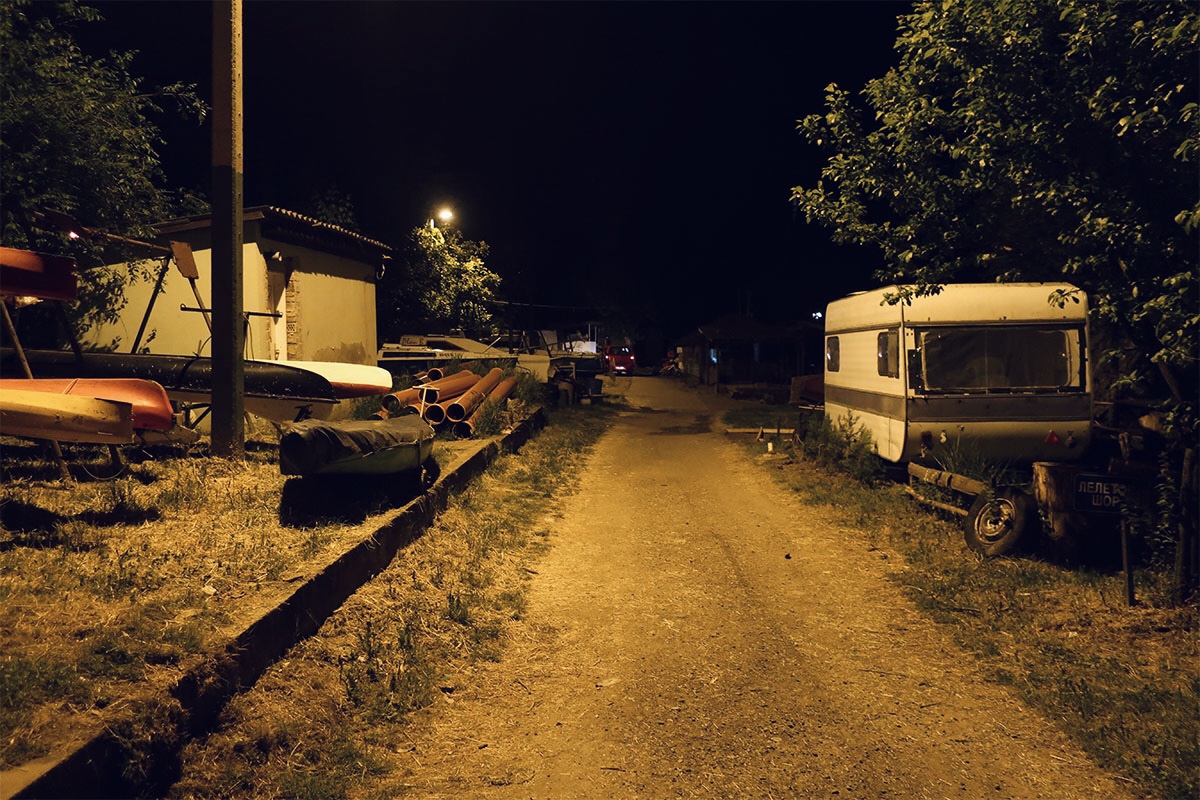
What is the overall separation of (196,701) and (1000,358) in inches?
342

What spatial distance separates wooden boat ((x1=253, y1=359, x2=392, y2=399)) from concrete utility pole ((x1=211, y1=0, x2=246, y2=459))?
1.97 m

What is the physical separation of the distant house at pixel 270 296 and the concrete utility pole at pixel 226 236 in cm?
323

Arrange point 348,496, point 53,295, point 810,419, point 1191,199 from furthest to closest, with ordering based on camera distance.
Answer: point 810,419, point 348,496, point 53,295, point 1191,199

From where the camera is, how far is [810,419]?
1495 centimetres

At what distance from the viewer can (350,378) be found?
35.8 feet

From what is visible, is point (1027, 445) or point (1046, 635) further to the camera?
point (1027, 445)

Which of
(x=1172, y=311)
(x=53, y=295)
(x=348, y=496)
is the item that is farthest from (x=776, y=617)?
(x=53, y=295)

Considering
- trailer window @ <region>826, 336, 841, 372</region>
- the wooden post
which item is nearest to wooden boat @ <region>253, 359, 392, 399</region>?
trailer window @ <region>826, 336, 841, 372</region>

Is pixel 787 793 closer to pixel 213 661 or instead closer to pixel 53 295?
pixel 213 661

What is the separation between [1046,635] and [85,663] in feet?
19.0

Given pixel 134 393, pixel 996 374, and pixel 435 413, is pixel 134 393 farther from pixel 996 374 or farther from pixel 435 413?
pixel 996 374

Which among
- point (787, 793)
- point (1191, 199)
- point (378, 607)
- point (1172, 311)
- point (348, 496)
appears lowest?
point (787, 793)

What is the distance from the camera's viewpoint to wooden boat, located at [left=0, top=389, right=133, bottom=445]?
5.45 m

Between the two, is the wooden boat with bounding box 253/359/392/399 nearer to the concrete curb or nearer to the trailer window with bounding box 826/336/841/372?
the concrete curb
